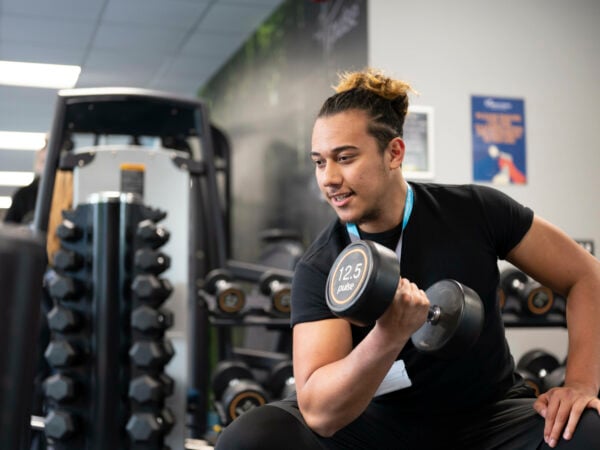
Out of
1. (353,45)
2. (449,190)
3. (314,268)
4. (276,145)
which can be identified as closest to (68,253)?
(314,268)

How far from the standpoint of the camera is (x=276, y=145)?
17.8ft

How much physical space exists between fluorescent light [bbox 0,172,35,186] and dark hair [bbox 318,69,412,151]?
34.4ft

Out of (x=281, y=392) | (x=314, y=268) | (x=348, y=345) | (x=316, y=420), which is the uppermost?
(x=314, y=268)

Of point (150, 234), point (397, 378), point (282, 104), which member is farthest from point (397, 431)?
point (282, 104)

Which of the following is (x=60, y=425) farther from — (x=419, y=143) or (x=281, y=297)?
(x=419, y=143)

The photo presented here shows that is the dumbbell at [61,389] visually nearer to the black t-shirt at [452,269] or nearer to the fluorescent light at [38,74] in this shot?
the black t-shirt at [452,269]

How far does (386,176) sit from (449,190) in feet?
0.70

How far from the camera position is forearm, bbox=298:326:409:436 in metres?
1.41

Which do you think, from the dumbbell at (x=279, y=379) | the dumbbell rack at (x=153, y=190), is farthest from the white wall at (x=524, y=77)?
the dumbbell at (x=279, y=379)

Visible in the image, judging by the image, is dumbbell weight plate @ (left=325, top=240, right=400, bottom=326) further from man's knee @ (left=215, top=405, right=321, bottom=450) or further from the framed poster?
the framed poster

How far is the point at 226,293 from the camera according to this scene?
332cm

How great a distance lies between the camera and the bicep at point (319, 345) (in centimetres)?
159

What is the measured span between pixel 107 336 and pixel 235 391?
0.82 metres

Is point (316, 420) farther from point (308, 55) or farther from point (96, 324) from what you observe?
point (308, 55)
